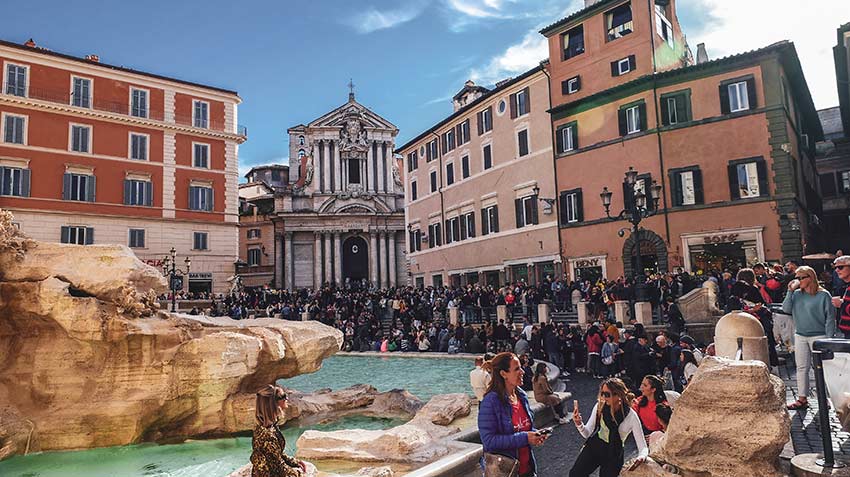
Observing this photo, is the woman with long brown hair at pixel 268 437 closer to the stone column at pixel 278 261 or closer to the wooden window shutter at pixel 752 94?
the wooden window shutter at pixel 752 94

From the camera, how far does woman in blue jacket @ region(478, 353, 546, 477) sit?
4043 mm

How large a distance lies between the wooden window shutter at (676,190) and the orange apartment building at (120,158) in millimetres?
28080

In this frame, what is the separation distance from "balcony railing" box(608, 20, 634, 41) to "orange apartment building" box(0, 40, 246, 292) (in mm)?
25381

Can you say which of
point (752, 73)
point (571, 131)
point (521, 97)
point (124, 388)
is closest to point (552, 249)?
point (571, 131)

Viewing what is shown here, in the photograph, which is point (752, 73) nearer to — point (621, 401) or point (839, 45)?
point (839, 45)

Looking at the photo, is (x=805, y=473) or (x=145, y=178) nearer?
(x=805, y=473)

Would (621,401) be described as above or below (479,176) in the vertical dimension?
below

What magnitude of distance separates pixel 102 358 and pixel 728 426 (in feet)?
30.7

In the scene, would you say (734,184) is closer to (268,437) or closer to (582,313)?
(582,313)

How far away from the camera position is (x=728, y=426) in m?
5.15

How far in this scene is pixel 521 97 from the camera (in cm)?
3209

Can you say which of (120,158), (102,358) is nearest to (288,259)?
(120,158)

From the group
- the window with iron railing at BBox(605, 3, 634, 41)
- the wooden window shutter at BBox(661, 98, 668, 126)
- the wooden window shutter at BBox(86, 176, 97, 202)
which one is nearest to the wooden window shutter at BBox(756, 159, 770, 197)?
the wooden window shutter at BBox(661, 98, 668, 126)

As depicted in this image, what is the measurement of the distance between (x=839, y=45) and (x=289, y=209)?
41869 mm
